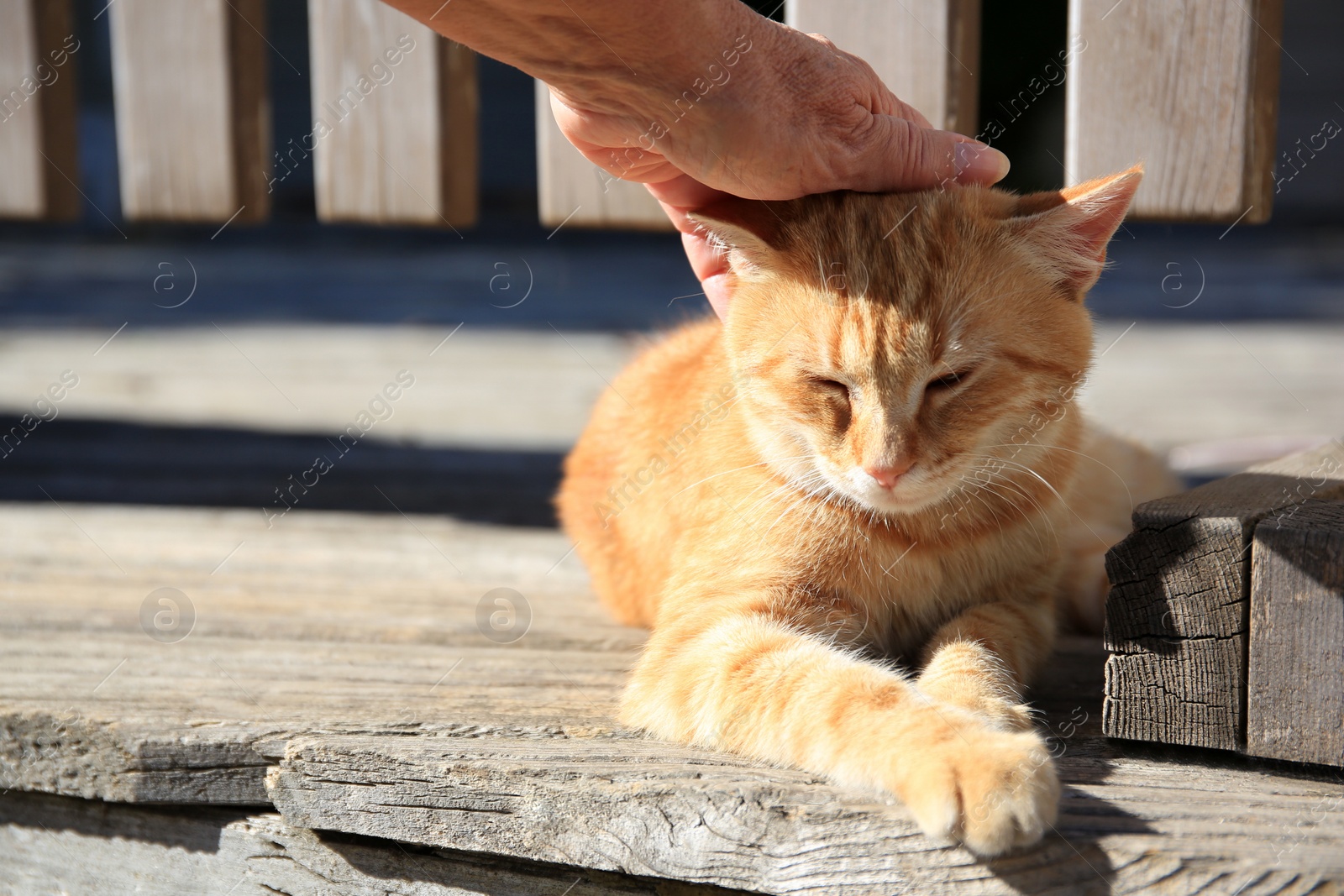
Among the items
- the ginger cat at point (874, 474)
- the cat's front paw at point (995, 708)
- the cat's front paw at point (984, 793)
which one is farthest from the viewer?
the ginger cat at point (874, 474)

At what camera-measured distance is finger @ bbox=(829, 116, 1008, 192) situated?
1.86m

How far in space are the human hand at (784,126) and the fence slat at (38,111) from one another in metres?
1.75

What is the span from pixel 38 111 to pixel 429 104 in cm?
119

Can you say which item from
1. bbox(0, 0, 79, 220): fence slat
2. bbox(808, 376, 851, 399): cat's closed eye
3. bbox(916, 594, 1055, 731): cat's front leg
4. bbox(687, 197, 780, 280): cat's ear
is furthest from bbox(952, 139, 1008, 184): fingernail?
bbox(0, 0, 79, 220): fence slat

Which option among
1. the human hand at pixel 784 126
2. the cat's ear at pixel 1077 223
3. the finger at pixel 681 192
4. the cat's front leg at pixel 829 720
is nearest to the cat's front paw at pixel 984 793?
the cat's front leg at pixel 829 720

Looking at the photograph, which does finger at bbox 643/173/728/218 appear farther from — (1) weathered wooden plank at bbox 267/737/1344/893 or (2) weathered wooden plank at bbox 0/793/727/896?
(2) weathered wooden plank at bbox 0/793/727/896

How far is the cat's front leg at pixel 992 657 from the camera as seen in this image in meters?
1.64

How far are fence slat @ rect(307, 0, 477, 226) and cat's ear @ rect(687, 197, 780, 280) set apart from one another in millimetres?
953

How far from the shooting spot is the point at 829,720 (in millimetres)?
1547

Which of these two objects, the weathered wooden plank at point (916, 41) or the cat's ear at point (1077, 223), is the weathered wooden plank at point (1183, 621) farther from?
the weathered wooden plank at point (916, 41)

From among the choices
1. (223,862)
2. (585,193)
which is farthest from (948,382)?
(223,862)

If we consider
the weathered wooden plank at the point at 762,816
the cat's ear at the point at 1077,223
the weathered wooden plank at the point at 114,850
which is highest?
the cat's ear at the point at 1077,223

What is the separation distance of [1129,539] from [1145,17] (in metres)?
1.19

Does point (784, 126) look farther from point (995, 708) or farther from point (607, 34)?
point (995, 708)
